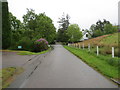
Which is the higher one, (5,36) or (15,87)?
(5,36)

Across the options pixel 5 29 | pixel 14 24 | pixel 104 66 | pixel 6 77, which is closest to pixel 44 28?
pixel 14 24

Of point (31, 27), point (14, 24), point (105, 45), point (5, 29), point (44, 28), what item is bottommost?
point (105, 45)

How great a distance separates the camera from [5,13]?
82.5 feet

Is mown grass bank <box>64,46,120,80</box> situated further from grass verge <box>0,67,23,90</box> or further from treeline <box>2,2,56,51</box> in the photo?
treeline <box>2,2,56,51</box>

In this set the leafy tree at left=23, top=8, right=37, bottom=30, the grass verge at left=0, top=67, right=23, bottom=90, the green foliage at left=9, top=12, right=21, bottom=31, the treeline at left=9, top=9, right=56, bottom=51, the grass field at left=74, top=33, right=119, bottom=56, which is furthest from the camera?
the leafy tree at left=23, top=8, right=37, bottom=30

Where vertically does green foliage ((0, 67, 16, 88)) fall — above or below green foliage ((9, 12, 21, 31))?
below

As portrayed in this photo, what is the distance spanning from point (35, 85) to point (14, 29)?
3616cm

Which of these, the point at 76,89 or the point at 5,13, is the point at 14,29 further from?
the point at 76,89

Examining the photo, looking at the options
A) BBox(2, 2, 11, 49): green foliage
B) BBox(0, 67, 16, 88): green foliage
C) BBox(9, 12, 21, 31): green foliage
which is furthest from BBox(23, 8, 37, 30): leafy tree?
BBox(0, 67, 16, 88): green foliage

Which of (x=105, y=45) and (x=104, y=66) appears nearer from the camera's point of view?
(x=104, y=66)

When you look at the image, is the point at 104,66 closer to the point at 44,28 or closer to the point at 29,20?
the point at 44,28

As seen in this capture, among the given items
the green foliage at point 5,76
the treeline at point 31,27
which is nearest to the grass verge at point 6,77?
the green foliage at point 5,76

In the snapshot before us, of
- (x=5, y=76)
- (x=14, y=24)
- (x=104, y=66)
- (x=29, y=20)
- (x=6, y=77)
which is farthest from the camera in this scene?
(x=29, y=20)

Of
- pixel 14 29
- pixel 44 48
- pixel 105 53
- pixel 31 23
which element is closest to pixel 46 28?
pixel 31 23
